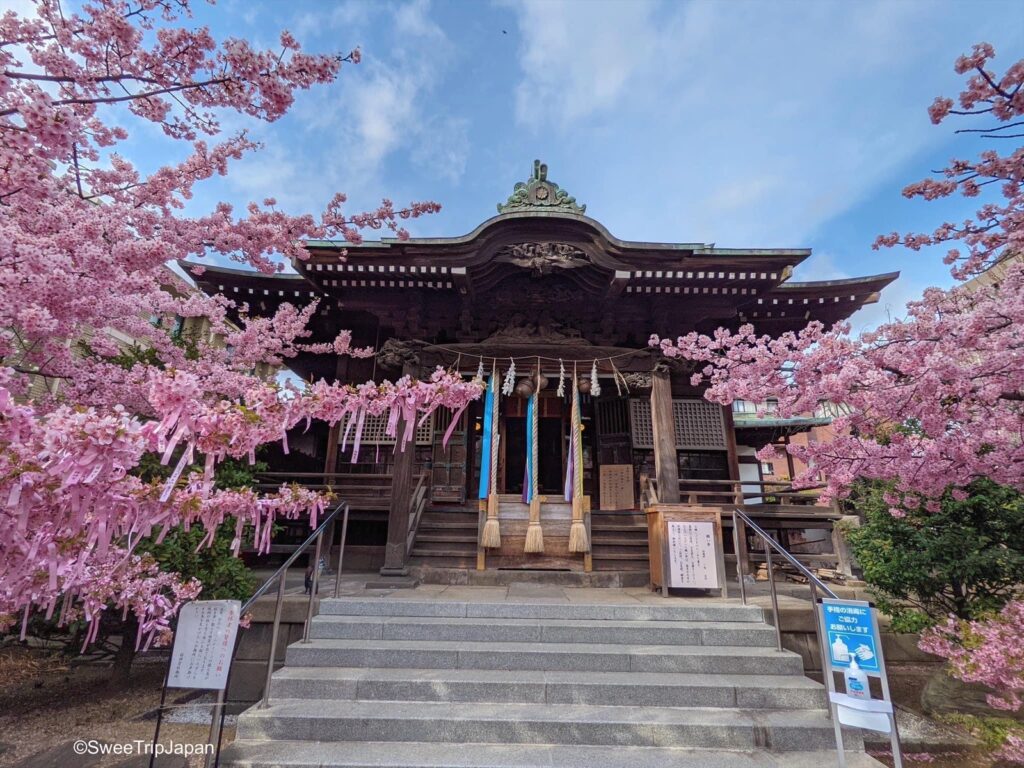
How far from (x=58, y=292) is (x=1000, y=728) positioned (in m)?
7.37

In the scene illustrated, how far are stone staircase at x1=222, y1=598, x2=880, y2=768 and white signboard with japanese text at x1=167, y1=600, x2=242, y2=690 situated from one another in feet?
1.81

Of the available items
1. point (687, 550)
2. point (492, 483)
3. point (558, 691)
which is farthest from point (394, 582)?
point (687, 550)

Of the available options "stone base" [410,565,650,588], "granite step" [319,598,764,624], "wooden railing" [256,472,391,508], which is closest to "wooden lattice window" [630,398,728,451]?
"stone base" [410,565,650,588]

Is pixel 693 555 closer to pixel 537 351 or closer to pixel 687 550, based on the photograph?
pixel 687 550

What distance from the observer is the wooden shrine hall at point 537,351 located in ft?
21.9

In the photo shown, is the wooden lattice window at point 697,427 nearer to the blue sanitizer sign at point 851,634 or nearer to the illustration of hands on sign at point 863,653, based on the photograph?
the blue sanitizer sign at point 851,634

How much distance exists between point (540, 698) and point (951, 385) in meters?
4.10

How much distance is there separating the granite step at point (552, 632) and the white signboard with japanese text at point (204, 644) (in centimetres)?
143

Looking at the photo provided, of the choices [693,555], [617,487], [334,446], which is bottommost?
[693,555]

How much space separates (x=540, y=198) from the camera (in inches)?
294

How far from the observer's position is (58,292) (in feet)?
9.21

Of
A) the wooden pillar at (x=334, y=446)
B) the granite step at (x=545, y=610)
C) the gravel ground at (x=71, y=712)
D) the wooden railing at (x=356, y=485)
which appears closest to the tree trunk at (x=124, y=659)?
the gravel ground at (x=71, y=712)

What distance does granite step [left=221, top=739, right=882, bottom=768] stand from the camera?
9.36ft

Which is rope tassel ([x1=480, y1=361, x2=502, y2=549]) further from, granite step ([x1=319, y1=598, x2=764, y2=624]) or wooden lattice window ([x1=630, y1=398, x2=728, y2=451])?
wooden lattice window ([x1=630, y1=398, x2=728, y2=451])
